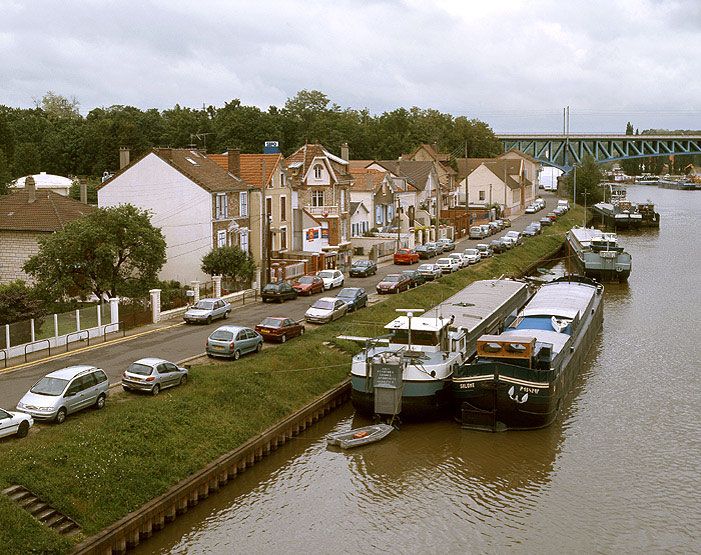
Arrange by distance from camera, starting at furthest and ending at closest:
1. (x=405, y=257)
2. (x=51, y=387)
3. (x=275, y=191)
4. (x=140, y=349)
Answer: (x=405, y=257) → (x=275, y=191) → (x=140, y=349) → (x=51, y=387)

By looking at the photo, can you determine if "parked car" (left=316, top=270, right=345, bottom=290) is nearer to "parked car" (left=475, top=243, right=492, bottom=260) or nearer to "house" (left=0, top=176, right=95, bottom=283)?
"house" (left=0, top=176, right=95, bottom=283)

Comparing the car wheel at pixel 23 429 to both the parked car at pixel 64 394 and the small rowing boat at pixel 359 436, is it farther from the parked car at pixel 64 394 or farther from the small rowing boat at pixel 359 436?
the small rowing boat at pixel 359 436

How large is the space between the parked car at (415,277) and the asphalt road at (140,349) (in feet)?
34.5

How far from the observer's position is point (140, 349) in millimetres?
39938

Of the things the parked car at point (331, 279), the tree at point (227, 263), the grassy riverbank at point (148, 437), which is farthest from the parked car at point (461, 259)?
the grassy riverbank at point (148, 437)

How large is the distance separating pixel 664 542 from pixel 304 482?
38.7 feet

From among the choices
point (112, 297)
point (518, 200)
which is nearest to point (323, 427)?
point (112, 297)

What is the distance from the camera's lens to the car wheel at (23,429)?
26.5 metres

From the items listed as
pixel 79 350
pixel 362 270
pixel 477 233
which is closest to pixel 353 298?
pixel 362 270

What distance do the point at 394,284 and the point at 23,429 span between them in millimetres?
36085

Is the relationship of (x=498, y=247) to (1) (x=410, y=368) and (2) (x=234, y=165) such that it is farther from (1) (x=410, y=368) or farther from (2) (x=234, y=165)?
(1) (x=410, y=368)

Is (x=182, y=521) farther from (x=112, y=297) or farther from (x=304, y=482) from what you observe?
(x=112, y=297)

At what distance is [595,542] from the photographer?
84.8 feet

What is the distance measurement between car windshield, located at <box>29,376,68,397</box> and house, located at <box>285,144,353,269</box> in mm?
42525
